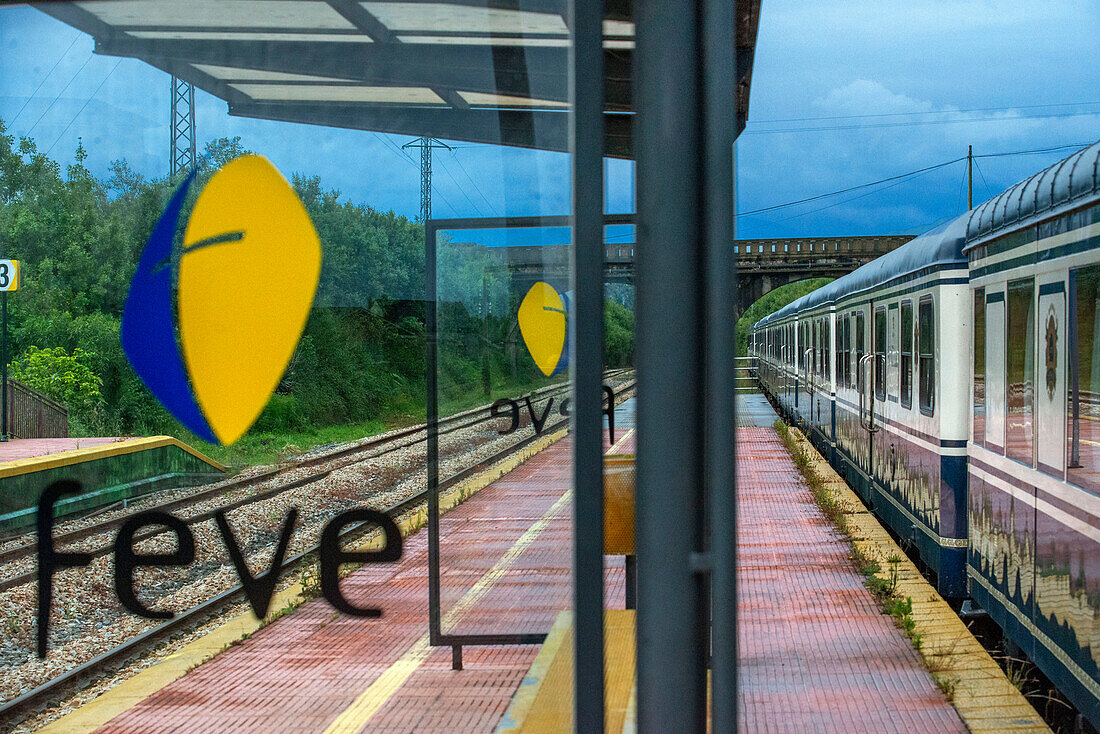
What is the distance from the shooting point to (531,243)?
2.24 meters

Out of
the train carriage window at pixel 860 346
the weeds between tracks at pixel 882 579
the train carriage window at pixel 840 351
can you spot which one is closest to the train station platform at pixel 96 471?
the weeds between tracks at pixel 882 579

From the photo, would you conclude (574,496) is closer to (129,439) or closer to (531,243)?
(531,243)

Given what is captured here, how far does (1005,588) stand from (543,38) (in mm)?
4479

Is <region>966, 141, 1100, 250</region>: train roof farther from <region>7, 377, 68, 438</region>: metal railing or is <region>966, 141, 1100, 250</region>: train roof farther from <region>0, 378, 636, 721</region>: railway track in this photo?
<region>7, 377, 68, 438</region>: metal railing

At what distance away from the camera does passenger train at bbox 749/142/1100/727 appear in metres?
4.02

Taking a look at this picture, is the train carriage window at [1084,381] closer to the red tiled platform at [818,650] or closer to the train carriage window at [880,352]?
the red tiled platform at [818,650]

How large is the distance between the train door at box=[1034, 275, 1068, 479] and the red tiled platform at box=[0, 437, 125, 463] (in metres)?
3.90

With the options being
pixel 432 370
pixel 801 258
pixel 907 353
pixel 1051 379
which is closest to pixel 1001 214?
pixel 1051 379

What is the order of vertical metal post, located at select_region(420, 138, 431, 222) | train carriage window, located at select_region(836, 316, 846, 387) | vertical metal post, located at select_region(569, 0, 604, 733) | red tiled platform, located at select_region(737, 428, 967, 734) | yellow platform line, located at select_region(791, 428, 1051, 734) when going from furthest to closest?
train carriage window, located at select_region(836, 316, 846, 387)
red tiled platform, located at select_region(737, 428, 967, 734)
yellow platform line, located at select_region(791, 428, 1051, 734)
vertical metal post, located at select_region(420, 138, 431, 222)
vertical metal post, located at select_region(569, 0, 604, 733)

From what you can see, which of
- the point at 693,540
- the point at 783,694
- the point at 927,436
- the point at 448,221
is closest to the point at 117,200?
the point at 448,221

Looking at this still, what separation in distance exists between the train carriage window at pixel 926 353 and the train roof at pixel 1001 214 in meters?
0.32

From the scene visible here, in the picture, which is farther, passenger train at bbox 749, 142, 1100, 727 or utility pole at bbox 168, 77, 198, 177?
passenger train at bbox 749, 142, 1100, 727

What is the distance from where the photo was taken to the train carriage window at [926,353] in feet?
21.8

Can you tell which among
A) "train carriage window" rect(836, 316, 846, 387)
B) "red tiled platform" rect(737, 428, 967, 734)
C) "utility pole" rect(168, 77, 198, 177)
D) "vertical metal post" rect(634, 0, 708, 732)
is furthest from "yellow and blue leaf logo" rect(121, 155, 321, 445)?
"train carriage window" rect(836, 316, 846, 387)
